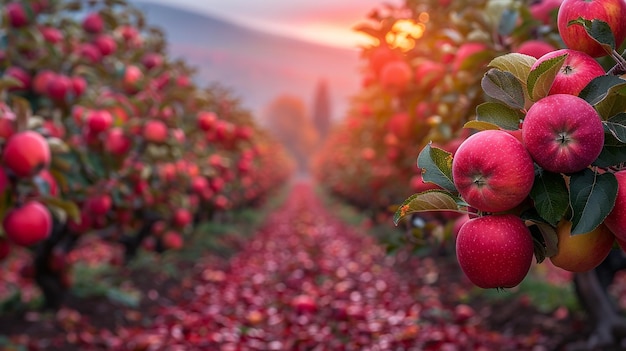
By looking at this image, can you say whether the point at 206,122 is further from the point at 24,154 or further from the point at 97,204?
the point at 24,154

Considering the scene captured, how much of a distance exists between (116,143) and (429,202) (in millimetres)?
2966

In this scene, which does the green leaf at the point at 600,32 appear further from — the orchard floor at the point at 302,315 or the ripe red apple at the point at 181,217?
the ripe red apple at the point at 181,217

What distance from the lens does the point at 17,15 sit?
3.71 m

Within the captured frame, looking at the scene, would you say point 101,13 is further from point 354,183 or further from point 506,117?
point 354,183

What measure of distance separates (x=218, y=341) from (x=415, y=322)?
154 centimetres

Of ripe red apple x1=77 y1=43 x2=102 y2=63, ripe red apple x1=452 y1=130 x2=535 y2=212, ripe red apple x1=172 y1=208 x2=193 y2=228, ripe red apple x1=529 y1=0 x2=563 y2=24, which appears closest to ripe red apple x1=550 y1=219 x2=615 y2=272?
ripe red apple x1=452 y1=130 x2=535 y2=212

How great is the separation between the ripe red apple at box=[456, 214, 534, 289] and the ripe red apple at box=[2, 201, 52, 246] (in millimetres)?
1976

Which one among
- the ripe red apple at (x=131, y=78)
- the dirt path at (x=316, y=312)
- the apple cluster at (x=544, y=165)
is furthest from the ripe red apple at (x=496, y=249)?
the ripe red apple at (x=131, y=78)

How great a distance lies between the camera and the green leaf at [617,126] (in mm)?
951

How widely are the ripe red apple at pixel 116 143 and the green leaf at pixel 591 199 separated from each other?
124 inches

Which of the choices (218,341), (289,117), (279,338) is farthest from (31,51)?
(289,117)

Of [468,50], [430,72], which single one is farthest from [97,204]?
[468,50]

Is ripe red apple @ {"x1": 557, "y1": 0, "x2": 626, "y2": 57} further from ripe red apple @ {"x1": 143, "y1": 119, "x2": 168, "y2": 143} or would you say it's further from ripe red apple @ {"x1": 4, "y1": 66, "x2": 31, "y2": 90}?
ripe red apple @ {"x1": 143, "y1": 119, "x2": 168, "y2": 143}

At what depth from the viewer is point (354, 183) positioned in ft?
36.7
